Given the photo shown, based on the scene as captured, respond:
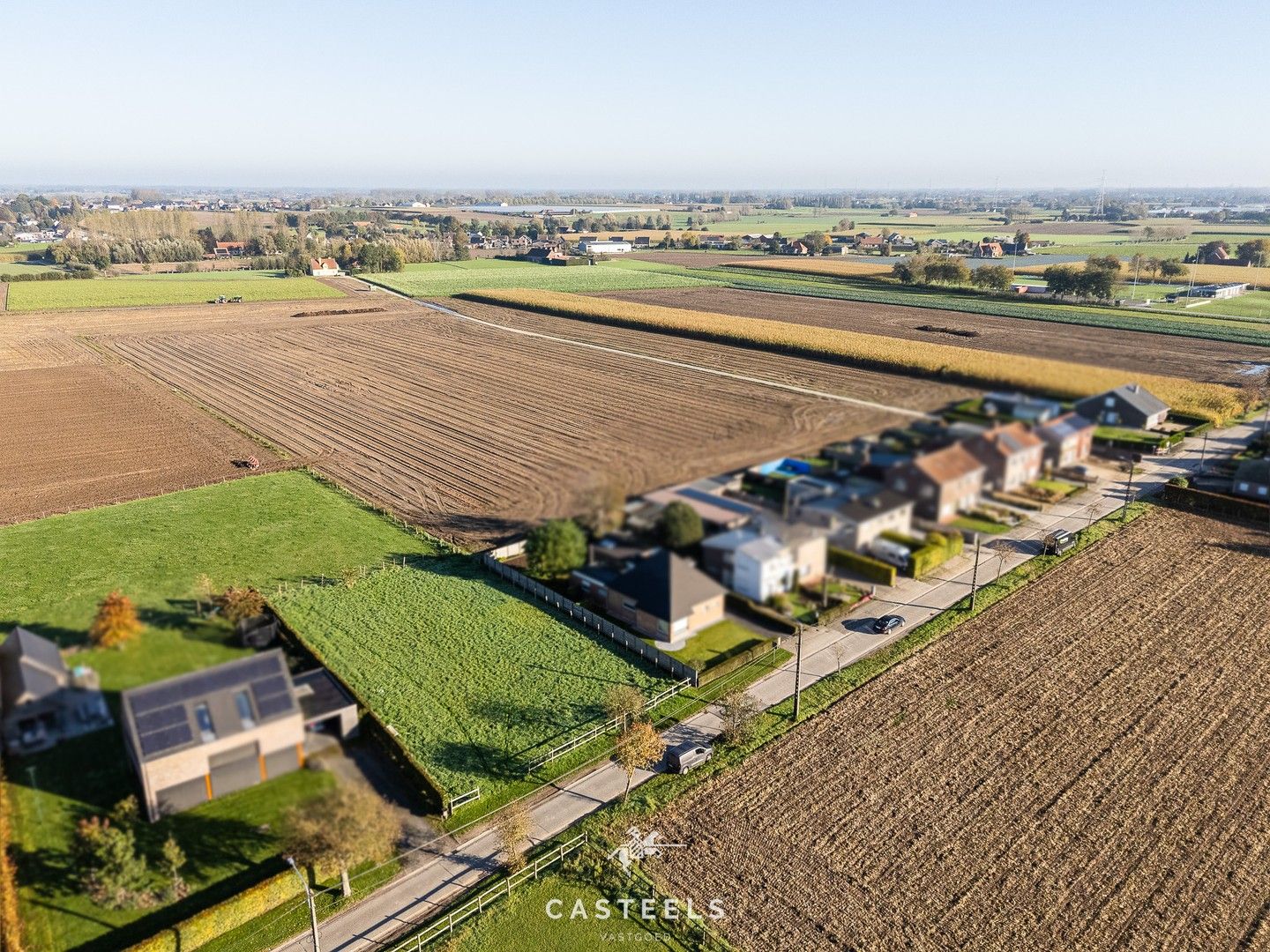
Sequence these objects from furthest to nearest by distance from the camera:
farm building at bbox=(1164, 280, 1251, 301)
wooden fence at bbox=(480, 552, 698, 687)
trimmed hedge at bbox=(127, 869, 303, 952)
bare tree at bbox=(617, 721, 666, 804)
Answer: farm building at bbox=(1164, 280, 1251, 301) → wooden fence at bbox=(480, 552, 698, 687) → bare tree at bbox=(617, 721, 666, 804) → trimmed hedge at bbox=(127, 869, 303, 952)

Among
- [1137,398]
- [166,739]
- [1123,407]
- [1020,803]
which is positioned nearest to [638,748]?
[1020,803]

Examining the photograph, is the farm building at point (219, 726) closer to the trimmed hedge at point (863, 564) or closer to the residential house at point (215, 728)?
the residential house at point (215, 728)

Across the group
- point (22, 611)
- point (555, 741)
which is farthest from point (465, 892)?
point (22, 611)

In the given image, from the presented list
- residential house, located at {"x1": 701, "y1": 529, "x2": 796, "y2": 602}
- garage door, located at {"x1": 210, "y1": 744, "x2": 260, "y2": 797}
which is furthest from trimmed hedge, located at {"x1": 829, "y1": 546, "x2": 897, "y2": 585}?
garage door, located at {"x1": 210, "y1": 744, "x2": 260, "y2": 797}

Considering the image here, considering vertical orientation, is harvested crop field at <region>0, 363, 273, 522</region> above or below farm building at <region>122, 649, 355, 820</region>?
below

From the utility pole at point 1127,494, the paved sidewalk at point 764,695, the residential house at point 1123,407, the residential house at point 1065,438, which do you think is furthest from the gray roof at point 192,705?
the utility pole at point 1127,494

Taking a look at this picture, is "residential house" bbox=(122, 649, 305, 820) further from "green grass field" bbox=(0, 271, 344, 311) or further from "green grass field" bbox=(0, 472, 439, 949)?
"green grass field" bbox=(0, 271, 344, 311)

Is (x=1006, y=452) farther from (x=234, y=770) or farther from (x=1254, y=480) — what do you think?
(x=1254, y=480)

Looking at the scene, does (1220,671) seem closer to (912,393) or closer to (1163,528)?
(1163,528)

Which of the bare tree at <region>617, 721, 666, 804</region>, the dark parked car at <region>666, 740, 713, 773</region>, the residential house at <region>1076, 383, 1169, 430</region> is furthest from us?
the dark parked car at <region>666, 740, 713, 773</region>
